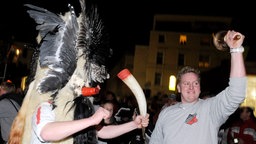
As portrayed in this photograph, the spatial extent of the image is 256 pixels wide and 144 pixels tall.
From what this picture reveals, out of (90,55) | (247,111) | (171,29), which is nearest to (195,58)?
(171,29)

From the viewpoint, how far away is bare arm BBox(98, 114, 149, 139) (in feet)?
9.95

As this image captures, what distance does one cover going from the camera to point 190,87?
11.1ft

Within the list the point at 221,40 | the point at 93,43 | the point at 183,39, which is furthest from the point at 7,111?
the point at 183,39

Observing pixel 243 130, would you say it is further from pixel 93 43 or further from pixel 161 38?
pixel 161 38

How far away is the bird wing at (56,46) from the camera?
269 centimetres

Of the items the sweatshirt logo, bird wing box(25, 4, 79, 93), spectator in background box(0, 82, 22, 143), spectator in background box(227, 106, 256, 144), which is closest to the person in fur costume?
bird wing box(25, 4, 79, 93)

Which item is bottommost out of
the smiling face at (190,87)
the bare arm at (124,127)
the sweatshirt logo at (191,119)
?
the bare arm at (124,127)

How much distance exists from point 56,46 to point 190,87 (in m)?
1.44

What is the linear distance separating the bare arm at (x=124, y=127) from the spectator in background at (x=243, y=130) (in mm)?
3593

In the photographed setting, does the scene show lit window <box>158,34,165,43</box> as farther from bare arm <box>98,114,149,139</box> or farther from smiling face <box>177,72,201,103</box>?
bare arm <box>98,114,149,139</box>

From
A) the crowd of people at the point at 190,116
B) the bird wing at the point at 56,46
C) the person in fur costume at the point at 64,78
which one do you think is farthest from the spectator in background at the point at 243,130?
the bird wing at the point at 56,46

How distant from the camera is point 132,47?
46312 millimetres

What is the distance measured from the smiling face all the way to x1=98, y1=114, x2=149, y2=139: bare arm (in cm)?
56

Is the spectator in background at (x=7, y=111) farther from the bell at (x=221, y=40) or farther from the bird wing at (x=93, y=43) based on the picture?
the bell at (x=221, y=40)
